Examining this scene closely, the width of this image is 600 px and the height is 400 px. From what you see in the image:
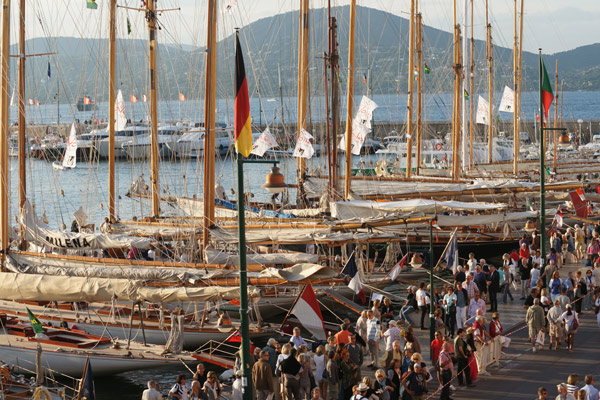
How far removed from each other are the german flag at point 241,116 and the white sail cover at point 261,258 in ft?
29.8

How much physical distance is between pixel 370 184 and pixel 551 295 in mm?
17859

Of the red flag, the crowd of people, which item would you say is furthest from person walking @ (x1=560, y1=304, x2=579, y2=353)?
the red flag

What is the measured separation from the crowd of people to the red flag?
0.70 meters

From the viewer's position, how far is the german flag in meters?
15.9

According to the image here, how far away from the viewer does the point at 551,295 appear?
2523 centimetres

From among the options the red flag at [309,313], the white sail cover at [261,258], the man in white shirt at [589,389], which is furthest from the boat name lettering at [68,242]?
the man in white shirt at [589,389]

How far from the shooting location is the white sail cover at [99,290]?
74.2 feet

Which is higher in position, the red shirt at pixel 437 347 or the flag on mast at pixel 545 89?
the flag on mast at pixel 545 89

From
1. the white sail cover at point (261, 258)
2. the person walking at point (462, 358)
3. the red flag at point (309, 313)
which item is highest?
the white sail cover at point (261, 258)

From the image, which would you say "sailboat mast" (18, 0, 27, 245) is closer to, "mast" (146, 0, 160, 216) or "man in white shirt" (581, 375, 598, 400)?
"mast" (146, 0, 160, 216)

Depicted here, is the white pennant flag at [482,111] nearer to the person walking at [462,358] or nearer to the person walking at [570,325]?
the person walking at [570,325]

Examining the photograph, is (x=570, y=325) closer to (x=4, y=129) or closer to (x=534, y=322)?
(x=534, y=322)

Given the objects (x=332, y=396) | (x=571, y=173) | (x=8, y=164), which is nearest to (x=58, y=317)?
(x=8, y=164)

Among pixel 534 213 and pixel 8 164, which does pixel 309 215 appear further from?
pixel 8 164
